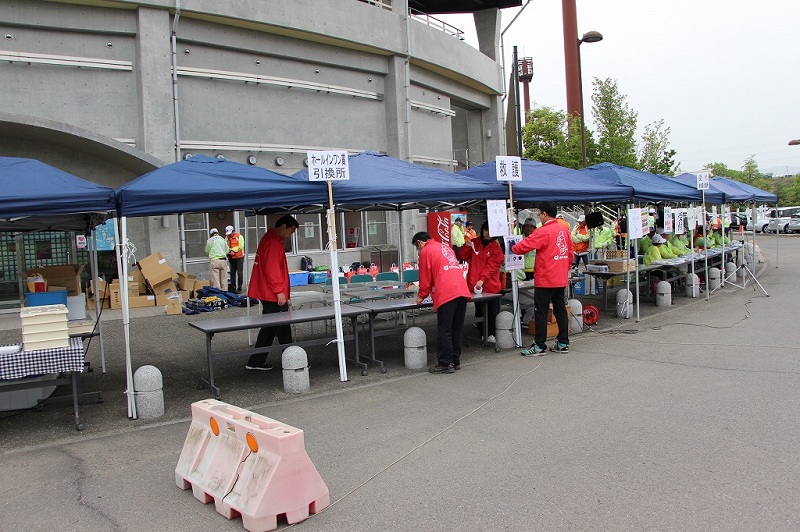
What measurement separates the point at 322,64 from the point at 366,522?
18.1m

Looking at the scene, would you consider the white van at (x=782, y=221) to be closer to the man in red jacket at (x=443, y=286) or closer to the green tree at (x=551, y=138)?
the green tree at (x=551, y=138)

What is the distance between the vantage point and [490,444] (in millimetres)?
5578

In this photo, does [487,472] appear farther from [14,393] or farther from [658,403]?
[14,393]

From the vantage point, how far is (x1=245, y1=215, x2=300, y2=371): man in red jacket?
8.67m

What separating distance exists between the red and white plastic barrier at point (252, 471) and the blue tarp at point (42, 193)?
296cm

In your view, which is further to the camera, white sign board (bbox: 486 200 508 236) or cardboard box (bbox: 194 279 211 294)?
cardboard box (bbox: 194 279 211 294)

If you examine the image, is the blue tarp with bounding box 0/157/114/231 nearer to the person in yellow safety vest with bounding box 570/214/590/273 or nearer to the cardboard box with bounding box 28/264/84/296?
the cardboard box with bounding box 28/264/84/296

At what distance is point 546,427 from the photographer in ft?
19.5

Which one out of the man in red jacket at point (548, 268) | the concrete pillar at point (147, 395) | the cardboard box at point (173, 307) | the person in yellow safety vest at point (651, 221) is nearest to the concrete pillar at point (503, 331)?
the man in red jacket at point (548, 268)

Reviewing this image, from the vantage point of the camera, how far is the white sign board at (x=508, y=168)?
9375 mm

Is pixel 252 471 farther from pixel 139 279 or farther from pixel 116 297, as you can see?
pixel 139 279

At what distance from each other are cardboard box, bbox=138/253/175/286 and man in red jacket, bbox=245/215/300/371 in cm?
738

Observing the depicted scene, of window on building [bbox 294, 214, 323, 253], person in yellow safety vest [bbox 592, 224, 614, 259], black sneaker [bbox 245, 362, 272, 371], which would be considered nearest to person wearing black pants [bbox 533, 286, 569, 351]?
black sneaker [bbox 245, 362, 272, 371]

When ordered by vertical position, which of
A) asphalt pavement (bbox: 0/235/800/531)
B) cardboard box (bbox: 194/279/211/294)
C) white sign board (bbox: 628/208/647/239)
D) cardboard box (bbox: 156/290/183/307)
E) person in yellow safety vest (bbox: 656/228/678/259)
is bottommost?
asphalt pavement (bbox: 0/235/800/531)
